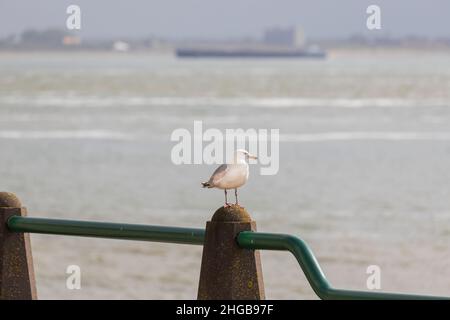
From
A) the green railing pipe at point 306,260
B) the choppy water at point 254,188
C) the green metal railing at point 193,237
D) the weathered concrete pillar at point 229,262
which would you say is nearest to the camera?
the green railing pipe at point 306,260

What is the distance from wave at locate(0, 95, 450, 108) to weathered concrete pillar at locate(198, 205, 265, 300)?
62.6m

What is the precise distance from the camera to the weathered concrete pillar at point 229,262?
5.91 metres

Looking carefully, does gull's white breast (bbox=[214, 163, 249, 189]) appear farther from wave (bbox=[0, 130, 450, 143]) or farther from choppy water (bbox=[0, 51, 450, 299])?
wave (bbox=[0, 130, 450, 143])

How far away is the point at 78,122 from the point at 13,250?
4800 cm

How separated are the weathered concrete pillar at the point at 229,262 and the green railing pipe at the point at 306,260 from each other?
0.27 ft

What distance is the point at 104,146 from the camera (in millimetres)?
43188

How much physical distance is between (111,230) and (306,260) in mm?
1092

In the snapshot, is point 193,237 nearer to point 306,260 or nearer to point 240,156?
point 240,156

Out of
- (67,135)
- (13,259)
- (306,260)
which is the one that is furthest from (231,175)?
(67,135)

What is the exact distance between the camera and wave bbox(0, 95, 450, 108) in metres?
71.4

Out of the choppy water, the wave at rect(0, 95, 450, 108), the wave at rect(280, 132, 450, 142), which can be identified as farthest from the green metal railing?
the wave at rect(0, 95, 450, 108)

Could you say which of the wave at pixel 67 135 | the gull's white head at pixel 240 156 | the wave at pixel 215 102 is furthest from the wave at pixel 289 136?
the gull's white head at pixel 240 156

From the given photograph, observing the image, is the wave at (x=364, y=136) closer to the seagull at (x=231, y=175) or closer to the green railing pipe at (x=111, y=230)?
the green railing pipe at (x=111, y=230)
